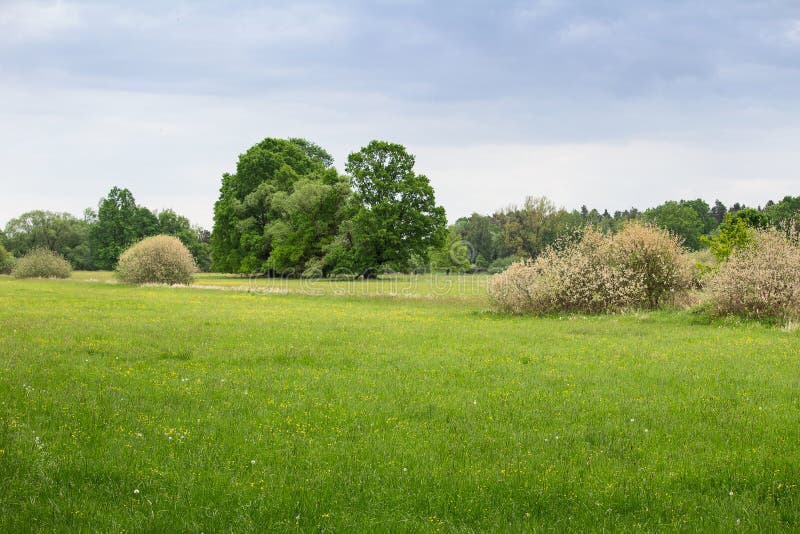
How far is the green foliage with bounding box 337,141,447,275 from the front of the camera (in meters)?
58.9

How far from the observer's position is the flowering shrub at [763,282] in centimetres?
2112

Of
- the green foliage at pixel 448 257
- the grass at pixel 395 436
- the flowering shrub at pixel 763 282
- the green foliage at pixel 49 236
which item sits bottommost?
the grass at pixel 395 436

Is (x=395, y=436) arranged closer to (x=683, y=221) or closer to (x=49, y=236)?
(x=683, y=221)

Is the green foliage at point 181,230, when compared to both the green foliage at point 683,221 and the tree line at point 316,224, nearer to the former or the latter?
the tree line at point 316,224

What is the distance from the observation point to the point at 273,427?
822 cm

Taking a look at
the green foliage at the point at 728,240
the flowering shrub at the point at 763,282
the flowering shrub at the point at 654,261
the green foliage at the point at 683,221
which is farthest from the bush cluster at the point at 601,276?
the green foliage at the point at 683,221

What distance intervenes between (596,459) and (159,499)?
5.07 metres

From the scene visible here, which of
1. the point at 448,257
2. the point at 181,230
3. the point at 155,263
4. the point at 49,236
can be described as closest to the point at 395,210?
the point at 448,257

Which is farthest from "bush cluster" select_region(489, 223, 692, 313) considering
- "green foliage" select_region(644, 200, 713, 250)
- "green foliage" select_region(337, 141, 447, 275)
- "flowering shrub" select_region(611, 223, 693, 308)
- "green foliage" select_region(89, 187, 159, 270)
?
"green foliage" select_region(644, 200, 713, 250)

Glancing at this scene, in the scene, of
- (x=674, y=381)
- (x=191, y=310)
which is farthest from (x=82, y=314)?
(x=674, y=381)

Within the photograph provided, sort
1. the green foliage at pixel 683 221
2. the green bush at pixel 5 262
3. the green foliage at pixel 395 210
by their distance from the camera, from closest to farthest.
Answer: the green foliage at pixel 395 210, the green bush at pixel 5 262, the green foliage at pixel 683 221

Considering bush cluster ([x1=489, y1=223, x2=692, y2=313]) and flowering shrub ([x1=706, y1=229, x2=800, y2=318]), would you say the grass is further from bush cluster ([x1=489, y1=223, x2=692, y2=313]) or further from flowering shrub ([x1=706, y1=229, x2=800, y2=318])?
bush cluster ([x1=489, y1=223, x2=692, y2=313])

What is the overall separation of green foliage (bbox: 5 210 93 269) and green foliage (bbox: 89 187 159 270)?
12.4m

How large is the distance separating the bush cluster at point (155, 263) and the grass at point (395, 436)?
1414 inches
